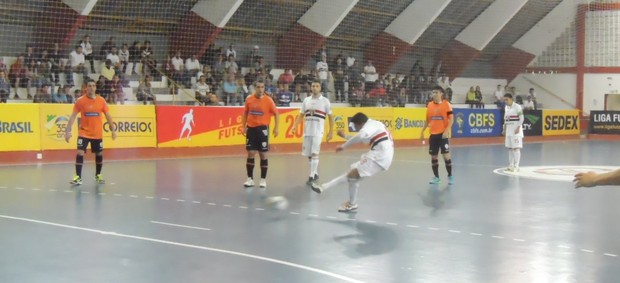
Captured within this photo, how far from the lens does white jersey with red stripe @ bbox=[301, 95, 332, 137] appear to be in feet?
48.8

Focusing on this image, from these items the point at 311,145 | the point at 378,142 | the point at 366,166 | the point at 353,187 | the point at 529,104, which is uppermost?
the point at 529,104

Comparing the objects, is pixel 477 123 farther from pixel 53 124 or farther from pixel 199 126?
pixel 53 124

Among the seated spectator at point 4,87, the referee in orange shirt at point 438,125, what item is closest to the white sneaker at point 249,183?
the referee in orange shirt at point 438,125

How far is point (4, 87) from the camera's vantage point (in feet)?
73.3

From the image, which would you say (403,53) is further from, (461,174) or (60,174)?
(60,174)

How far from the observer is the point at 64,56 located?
88.4 feet

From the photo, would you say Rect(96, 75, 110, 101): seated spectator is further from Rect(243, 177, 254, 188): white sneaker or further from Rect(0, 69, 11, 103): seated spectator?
Rect(243, 177, 254, 188): white sneaker

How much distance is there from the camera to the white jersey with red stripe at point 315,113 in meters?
14.9

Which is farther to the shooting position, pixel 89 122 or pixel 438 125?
pixel 438 125

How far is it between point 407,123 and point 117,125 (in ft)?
40.5

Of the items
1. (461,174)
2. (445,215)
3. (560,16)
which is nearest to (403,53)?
(560,16)

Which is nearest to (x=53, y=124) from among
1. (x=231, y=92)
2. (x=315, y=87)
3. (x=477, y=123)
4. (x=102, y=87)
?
(x=102, y=87)

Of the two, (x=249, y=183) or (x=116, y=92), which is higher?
(x=116, y=92)

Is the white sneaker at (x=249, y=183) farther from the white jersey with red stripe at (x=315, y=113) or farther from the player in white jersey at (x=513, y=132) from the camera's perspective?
the player in white jersey at (x=513, y=132)
